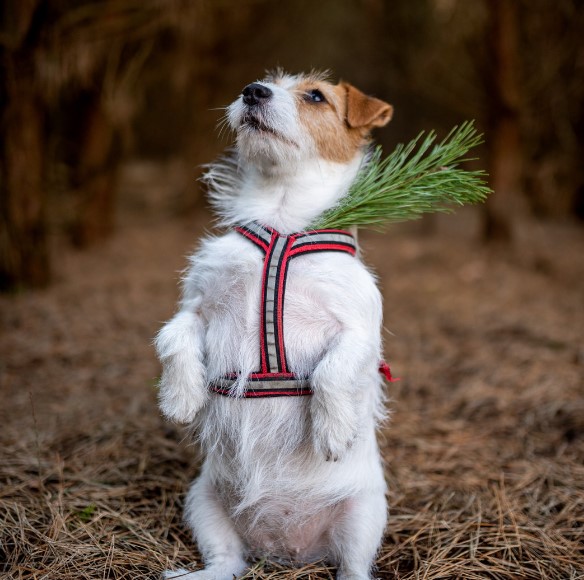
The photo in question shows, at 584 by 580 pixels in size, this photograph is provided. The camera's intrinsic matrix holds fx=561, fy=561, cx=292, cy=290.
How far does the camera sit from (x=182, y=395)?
1.89 metres

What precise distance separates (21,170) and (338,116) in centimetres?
377

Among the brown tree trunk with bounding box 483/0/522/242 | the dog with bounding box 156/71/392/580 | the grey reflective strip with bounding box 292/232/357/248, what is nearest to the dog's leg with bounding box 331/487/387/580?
the dog with bounding box 156/71/392/580

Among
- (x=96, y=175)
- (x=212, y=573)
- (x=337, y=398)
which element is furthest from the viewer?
(x=96, y=175)

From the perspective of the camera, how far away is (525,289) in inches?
237

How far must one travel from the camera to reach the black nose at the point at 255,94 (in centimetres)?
204

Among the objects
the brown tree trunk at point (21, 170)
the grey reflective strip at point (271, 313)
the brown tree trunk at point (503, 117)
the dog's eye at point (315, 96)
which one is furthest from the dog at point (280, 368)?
the brown tree trunk at point (503, 117)

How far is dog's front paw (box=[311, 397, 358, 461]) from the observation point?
1741 mm

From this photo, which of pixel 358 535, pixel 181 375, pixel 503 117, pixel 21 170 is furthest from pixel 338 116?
pixel 503 117

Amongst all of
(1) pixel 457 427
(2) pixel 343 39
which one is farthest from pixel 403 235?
(1) pixel 457 427

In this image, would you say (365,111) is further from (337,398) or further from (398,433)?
(398,433)

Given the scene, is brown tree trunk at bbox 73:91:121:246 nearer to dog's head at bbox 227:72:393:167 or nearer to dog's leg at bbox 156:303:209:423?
dog's head at bbox 227:72:393:167

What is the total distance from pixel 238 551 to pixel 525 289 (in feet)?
16.0

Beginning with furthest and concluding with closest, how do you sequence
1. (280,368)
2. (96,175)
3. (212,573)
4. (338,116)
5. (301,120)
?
(96,175) → (338,116) → (301,120) → (212,573) → (280,368)

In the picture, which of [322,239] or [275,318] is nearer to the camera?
[275,318]
